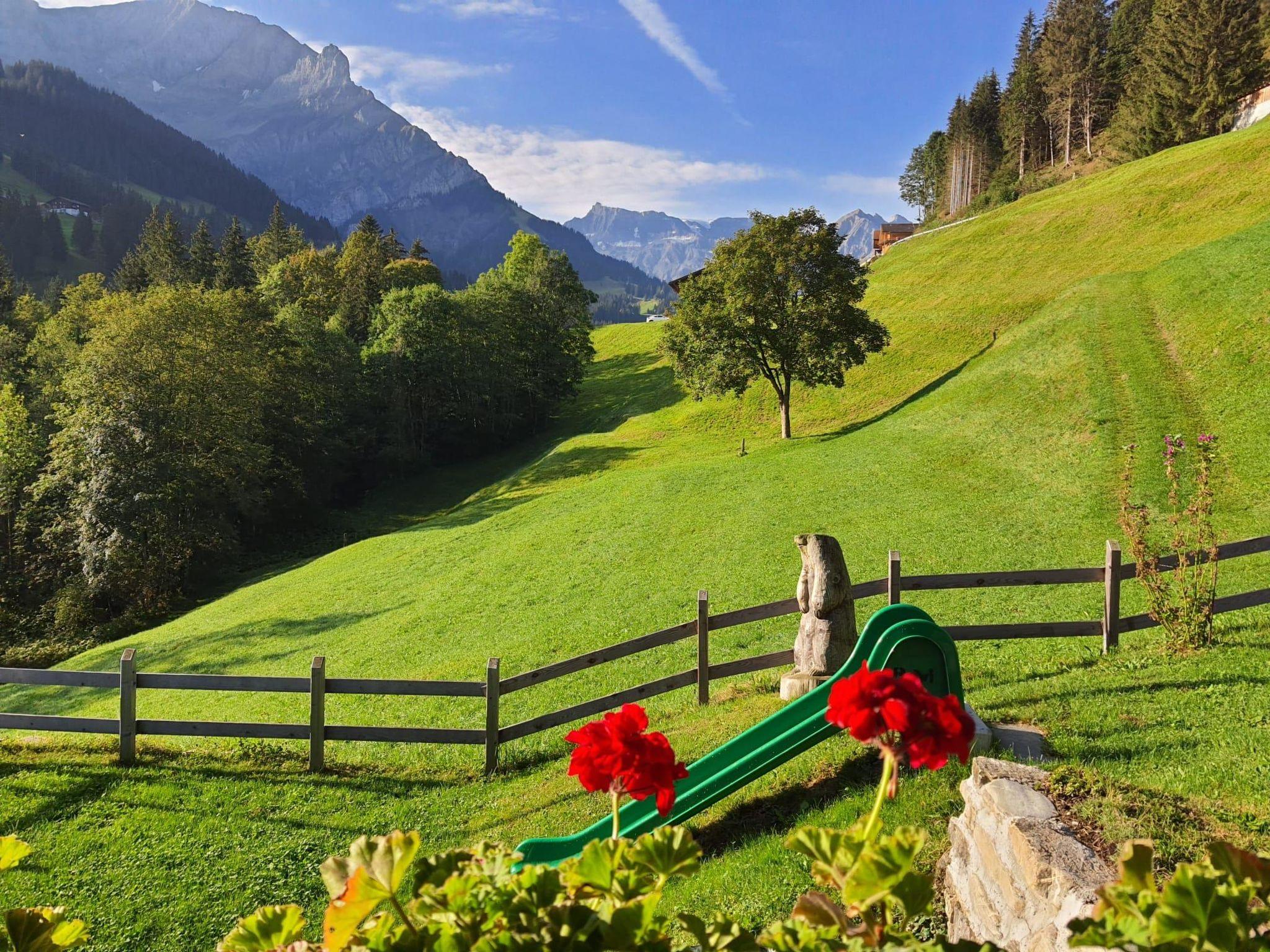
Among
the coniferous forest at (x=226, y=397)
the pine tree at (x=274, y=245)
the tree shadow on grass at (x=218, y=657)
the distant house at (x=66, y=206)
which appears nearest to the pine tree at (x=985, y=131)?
the coniferous forest at (x=226, y=397)

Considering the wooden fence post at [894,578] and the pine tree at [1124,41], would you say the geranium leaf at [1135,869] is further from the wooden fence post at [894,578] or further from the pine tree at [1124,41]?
the pine tree at [1124,41]

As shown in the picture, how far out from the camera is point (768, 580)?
1900cm

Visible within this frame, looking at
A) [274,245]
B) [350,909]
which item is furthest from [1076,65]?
[350,909]

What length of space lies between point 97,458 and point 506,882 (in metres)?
37.9

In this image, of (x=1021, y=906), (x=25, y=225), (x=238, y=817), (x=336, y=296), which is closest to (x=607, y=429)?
(x=336, y=296)

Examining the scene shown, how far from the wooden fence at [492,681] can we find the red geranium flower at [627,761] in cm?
605

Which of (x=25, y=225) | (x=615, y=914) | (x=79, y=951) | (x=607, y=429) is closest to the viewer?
(x=615, y=914)

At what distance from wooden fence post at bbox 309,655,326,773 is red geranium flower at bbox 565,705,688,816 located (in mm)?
7161

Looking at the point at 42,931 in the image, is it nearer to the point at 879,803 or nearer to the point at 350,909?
the point at 350,909

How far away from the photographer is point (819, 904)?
1.86m

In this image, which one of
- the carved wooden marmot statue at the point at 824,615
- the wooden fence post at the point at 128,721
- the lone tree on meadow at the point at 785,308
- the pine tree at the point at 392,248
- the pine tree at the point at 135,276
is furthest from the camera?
the pine tree at the point at 135,276

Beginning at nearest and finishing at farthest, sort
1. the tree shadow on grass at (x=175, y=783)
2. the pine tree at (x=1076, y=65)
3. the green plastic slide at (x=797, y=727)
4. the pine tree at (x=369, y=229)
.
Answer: the green plastic slide at (x=797, y=727) → the tree shadow on grass at (x=175, y=783) → the pine tree at (x=369, y=229) → the pine tree at (x=1076, y=65)

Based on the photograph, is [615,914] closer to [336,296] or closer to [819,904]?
[819,904]

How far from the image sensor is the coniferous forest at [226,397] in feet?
105
